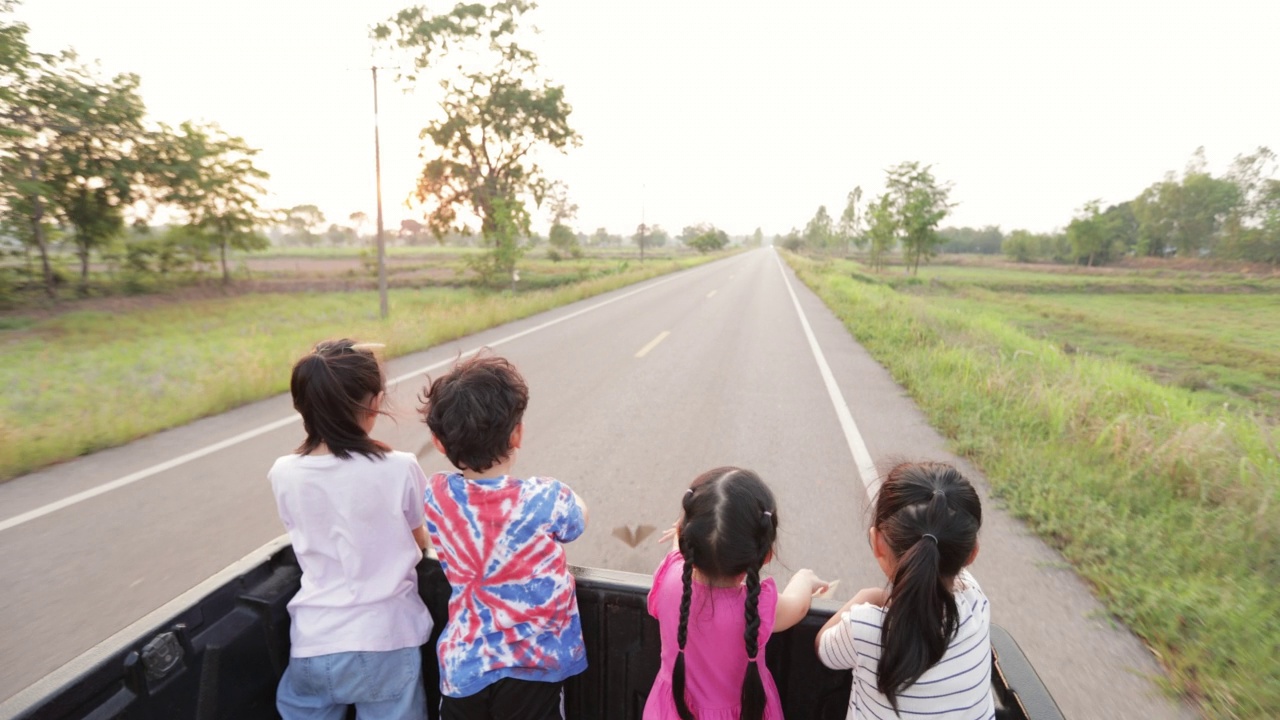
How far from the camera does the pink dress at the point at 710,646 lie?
1.59 meters

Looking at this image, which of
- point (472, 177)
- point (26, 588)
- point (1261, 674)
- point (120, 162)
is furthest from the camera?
Result: point (472, 177)

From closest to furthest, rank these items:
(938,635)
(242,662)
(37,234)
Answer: (938,635)
(242,662)
(37,234)

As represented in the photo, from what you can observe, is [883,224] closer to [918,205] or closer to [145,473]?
[918,205]

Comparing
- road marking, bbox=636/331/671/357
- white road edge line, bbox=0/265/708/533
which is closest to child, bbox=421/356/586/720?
white road edge line, bbox=0/265/708/533

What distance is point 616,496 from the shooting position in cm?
444

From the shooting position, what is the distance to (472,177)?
94.9ft

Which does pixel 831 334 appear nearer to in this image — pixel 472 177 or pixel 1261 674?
pixel 1261 674

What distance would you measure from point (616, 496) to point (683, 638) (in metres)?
2.95

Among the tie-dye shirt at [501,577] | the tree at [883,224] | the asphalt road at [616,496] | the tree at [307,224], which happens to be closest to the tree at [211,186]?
the asphalt road at [616,496]

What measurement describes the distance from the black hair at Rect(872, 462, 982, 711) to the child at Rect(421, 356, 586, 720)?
0.85m

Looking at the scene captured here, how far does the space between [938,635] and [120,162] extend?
25998mm

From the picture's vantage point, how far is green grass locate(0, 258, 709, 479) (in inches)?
230

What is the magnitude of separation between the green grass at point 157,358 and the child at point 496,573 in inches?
218

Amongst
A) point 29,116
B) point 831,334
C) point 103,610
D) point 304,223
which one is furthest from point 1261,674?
point 304,223
